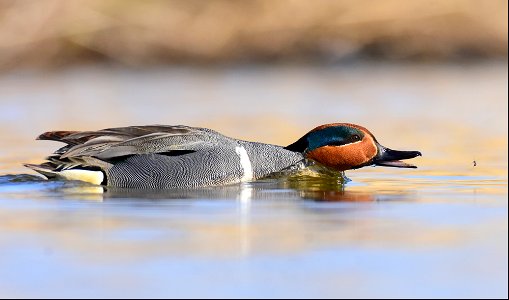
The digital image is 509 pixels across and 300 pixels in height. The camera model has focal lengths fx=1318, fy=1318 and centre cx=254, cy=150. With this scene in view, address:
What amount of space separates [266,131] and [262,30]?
5.52 m

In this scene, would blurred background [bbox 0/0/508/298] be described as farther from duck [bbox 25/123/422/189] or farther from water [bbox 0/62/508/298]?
duck [bbox 25/123/422/189]

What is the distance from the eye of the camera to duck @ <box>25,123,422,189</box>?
732cm

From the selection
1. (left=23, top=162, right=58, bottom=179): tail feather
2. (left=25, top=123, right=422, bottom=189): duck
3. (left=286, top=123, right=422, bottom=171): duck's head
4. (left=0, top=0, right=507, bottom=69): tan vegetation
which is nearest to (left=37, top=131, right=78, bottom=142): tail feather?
(left=25, top=123, right=422, bottom=189): duck

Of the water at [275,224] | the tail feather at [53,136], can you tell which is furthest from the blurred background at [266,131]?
the tail feather at [53,136]

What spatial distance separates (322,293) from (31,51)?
448 inches

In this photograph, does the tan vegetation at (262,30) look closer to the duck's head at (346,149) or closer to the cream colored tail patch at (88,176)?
the duck's head at (346,149)

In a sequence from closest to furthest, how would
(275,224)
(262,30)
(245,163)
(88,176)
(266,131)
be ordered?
(275,224)
(88,176)
(245,163)
(266,131)
(262,30)

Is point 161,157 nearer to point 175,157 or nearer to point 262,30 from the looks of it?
point 175,157

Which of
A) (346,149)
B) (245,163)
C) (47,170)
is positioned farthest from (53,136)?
(346,149)

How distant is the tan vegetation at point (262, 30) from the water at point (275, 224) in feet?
11.6

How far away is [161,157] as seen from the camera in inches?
291

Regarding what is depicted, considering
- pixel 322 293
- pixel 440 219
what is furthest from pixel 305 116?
pixel 322 293

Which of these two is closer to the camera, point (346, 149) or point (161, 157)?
point (161, 157)

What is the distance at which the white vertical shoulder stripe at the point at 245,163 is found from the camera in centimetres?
747
